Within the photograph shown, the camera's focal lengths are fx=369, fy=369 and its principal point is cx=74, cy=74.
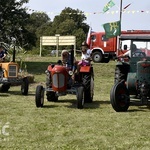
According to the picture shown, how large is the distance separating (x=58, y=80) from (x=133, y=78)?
171cm

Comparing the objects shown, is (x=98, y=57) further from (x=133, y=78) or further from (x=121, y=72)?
(x=133, y=78)

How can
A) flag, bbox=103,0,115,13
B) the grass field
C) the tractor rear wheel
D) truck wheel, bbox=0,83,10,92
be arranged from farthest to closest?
flag, bbox=103,0,115,13 < truck wheel, bbox=0,83,10,92 < the tractor rear wheel < the grass field

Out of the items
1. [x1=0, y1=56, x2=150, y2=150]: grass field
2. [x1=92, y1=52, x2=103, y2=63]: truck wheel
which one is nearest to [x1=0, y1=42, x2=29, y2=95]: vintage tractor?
[x1=0, y1=56, x2=150, y2=150]: grass field

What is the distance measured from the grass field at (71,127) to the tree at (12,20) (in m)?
12.3

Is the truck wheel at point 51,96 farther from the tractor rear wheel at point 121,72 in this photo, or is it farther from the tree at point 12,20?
the tree at point 12,20

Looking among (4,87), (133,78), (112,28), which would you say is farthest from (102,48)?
(133,78)

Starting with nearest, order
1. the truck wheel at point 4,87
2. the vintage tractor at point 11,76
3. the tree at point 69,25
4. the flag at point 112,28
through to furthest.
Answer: the vintage tractor at point 11,76 → the truck wheel at point 4,87 → the flag at point 112,28 → the tree at point 69,25

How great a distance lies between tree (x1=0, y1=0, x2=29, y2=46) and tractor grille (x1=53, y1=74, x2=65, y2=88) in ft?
41.8

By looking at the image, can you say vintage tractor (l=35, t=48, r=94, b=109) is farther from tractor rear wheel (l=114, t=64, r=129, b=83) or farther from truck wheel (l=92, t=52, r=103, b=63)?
truck wheel (l=92, t=52, r=103, b=63)

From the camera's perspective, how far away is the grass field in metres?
5.15

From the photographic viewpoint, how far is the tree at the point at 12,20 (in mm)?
20719

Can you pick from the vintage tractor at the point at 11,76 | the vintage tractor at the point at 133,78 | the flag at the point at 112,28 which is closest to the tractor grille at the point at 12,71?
the vintage tractor at the point at 11,76

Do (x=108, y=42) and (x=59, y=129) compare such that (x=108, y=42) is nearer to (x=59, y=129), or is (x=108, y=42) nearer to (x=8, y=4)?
(x=8, y=4)

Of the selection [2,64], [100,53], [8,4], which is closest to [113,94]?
[2,64]
